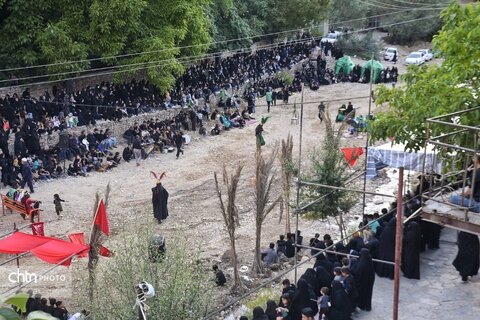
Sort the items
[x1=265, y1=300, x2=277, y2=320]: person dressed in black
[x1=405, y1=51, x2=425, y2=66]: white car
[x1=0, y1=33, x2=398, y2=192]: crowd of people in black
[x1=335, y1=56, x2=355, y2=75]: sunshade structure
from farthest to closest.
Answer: [x1=405, y1=51, x2=425, y2=66]: white car → [x1=335, y1=56, x2=355, y2=75]: sunshade structure → [x1=0, y1=33, x2=398, y2=192]: crowd of people in black → [x1=265, y1=300, x2=277, y2=320]: person dressed in black

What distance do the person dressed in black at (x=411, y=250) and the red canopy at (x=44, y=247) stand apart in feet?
17.8

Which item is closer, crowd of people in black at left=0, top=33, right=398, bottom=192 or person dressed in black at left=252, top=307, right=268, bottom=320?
person dressed in black at left=252, top=307, right=268, bottom=320

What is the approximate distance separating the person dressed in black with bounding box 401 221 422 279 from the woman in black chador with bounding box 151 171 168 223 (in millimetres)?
8756

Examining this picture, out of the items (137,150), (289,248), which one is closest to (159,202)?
(289,248)

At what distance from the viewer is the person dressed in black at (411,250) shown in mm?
11953

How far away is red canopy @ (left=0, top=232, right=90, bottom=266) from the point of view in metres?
13.2

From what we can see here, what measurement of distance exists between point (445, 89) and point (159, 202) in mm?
9506

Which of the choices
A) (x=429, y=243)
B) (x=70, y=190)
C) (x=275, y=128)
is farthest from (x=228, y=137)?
(x=429, y=243)

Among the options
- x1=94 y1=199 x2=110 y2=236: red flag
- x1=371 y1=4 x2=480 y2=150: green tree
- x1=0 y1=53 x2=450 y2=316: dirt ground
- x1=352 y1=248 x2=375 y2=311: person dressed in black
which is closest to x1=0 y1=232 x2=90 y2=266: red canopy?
x1=94 y1=199 x2=110 y2=236: red flag

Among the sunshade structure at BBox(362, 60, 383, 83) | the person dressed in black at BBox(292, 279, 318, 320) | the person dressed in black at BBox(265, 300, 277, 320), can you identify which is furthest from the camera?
the sunshade structure at BBox(362, 60, 383, 83)

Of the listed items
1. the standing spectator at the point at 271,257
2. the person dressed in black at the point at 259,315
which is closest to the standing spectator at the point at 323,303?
the person dressed in black at the point at 259,315

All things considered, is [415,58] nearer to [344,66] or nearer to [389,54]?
[389,54]

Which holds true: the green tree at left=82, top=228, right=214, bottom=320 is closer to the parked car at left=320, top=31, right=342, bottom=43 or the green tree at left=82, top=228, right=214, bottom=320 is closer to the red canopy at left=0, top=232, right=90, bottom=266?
the red canopy at left=0, top=232, right=90, bottom=266

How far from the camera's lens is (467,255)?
461 inches
